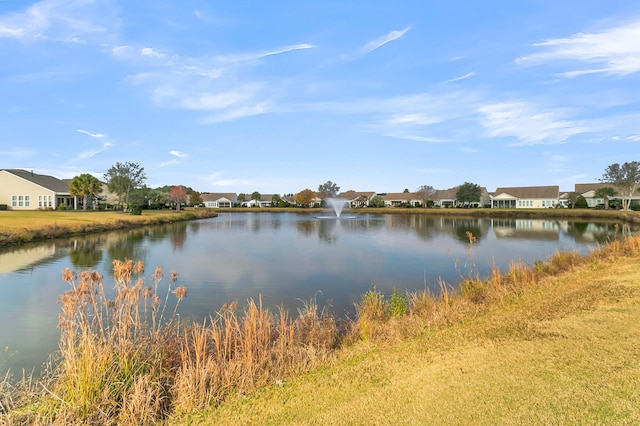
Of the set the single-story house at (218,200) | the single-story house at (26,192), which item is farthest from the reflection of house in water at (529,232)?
the single-story house at (218,200)

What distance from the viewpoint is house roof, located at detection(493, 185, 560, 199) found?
7681 cm

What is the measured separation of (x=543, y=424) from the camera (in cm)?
336

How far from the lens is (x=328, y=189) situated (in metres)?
111

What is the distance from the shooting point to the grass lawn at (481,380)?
3.61 meters

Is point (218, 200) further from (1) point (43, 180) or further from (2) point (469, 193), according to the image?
(2) point (469, 193)

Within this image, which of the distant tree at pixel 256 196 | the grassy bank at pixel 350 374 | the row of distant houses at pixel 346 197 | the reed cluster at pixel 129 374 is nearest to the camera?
the grassy bank at pixel 350 374

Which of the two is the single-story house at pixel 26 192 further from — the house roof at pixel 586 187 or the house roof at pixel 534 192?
the house roof at pixel 586 187

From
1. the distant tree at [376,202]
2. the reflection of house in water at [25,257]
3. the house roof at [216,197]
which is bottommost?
the reflection of house in water at [25,257]

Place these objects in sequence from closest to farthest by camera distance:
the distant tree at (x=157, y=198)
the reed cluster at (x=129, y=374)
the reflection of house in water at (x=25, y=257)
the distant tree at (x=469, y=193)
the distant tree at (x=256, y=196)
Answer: the reed cluster at (x=129, y=374) < the reflection of house in water at (x=25, y=257) < the distant tree at (x=157, y=198) < the distant tree at (x=469, y=193) < the distant tree at (x=256, y=196)

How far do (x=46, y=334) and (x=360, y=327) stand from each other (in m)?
6.67

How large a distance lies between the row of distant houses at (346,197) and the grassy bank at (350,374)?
184 feet

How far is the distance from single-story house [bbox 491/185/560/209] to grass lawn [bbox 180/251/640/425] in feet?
265

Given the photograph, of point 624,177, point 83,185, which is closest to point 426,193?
point 624,177

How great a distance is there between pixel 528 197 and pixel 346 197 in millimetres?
47721
